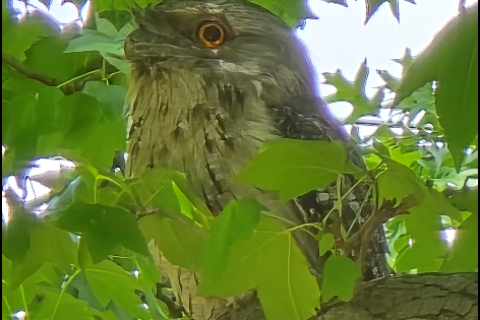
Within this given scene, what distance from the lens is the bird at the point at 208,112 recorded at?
0.70 meters

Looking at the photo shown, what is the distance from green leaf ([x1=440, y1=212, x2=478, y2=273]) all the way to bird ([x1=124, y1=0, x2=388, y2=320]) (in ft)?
0.89

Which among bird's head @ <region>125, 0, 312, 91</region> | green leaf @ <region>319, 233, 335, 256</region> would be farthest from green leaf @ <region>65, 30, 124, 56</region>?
green leaf @ <region>319, 233, 335, 256</region>

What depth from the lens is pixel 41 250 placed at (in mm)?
445

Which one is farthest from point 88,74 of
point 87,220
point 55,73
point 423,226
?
point 423,226

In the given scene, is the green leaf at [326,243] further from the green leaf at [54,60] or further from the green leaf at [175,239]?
the green leaf at [54,60]

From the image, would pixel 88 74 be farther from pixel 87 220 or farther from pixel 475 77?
pixel 475 77

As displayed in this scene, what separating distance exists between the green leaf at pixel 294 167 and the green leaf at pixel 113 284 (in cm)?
22

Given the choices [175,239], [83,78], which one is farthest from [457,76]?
[83,78]

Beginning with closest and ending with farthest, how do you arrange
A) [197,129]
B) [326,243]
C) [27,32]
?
[326,243]
[27,32]
[197,129]

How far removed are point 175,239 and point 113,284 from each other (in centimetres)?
14

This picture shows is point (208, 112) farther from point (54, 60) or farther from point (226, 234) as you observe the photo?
point (226, 234)

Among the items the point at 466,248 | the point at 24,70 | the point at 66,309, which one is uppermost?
the point at 24,70

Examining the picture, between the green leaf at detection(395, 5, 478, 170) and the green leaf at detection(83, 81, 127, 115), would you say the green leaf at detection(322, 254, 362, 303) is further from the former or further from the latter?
the green leaf at detection(83, 81, 127, 115)

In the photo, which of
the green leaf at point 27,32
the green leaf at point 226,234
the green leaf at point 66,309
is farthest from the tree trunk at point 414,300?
the green leaf at point 27,32
